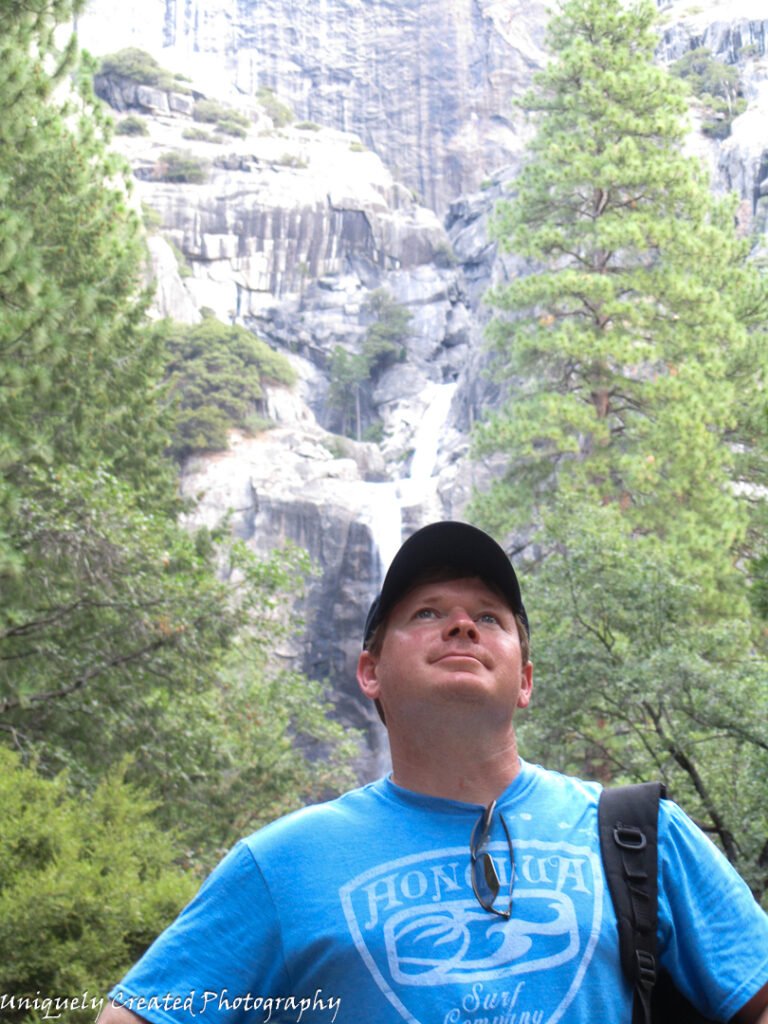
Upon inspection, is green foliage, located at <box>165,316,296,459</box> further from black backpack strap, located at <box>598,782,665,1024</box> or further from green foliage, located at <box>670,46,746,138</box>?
black backpack strap, located at <box>598,782,665,1024</box>

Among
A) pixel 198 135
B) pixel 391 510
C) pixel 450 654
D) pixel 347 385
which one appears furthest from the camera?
pixel 198 135

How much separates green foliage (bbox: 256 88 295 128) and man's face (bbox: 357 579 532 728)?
74332 mm

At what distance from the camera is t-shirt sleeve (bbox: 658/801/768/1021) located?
5.34ft

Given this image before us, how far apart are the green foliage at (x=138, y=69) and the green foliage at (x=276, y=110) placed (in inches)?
322

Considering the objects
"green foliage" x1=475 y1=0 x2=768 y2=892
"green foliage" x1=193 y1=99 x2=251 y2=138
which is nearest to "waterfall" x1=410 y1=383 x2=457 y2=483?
"green foliage" x1=193 y1=99 x2=251 y2=138

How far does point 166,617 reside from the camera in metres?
8.56

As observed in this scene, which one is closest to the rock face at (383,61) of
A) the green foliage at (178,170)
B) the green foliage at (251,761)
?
the green foliage at (178,170)

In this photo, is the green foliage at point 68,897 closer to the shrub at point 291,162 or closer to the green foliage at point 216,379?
the green foliage at point 216,379

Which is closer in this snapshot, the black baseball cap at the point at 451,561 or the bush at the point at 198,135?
the black baseball cap at the point at 451,561

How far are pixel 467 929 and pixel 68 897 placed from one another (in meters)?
3.35

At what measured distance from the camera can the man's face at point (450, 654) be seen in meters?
1.79

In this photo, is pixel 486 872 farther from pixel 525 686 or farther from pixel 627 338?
pixel 627 338

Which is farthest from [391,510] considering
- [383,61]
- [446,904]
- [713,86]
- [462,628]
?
[383,61]

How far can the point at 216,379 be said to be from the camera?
40.9m
